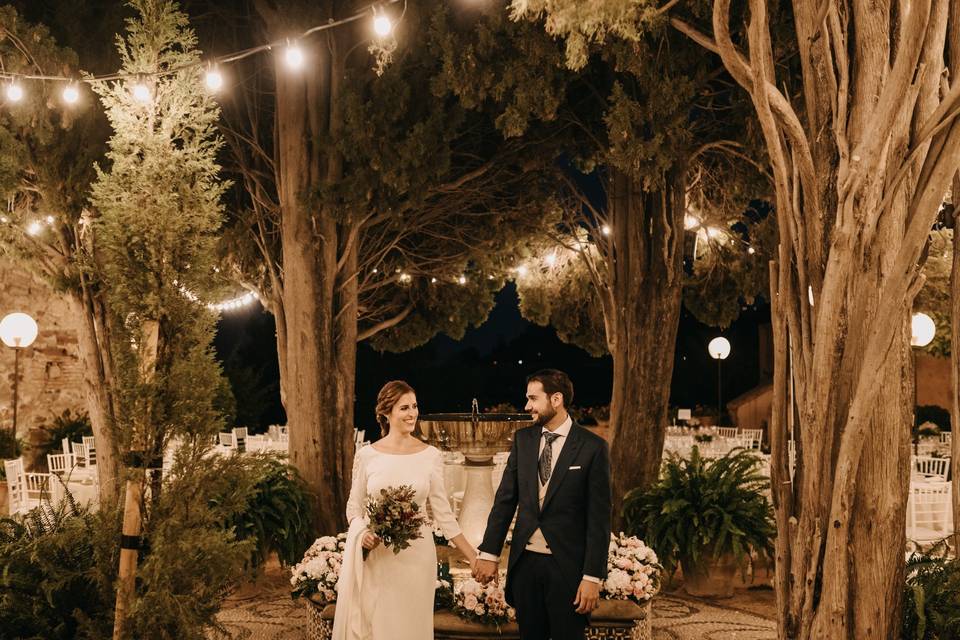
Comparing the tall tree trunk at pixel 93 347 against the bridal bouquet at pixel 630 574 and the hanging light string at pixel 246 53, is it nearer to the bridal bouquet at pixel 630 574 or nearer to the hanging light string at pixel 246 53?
the hanging light string at pixel 246 53

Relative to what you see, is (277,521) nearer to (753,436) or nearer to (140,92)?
(140,92)

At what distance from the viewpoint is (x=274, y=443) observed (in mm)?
17359

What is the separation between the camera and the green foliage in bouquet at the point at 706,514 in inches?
323

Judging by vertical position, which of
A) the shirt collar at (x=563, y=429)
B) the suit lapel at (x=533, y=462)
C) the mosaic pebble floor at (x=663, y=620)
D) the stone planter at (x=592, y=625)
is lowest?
the mosaic pebble floor at (x=663, y=620)

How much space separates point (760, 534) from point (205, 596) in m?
5.52

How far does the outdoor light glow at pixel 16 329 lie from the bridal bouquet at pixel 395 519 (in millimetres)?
9304

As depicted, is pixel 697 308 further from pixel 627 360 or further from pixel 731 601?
pixel 731 601

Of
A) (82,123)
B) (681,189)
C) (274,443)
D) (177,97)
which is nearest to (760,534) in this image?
(681,189)

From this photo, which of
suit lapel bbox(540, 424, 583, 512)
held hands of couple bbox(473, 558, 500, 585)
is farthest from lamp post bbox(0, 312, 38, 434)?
suit lapel bbox(540, 424, 583, 512)

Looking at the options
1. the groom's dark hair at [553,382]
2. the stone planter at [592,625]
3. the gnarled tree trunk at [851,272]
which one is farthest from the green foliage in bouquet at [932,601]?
the groom's dark hair at [553,382]

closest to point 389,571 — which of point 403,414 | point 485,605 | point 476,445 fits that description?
point 403,414

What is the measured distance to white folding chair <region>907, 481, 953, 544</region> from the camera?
9211 mm

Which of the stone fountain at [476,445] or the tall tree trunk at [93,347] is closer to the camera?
the stone fountain at [476,445]

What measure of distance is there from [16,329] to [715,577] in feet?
30.8
